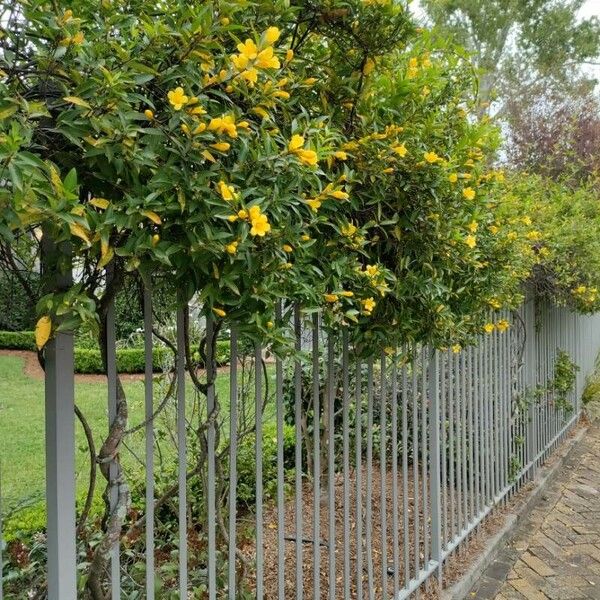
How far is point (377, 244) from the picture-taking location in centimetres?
232

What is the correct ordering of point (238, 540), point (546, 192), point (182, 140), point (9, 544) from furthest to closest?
point (546, 192)
point (238, 540)
point (9, 544)
point (182, 140)

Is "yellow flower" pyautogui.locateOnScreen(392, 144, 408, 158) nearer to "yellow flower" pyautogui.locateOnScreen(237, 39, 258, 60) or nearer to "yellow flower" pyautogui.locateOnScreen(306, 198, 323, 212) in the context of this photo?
"yellow flower" pyautogui.locateOnScreen(306, 198, 323, 212)

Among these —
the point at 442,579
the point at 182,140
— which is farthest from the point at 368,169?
the point at 442,579

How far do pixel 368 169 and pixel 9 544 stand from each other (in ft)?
7.34

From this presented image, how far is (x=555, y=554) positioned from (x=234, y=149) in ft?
13.5

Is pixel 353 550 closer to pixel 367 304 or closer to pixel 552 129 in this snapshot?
pixel 367 304

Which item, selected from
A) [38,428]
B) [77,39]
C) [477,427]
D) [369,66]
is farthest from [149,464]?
[38,428]

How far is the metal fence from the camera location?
63.8 inches

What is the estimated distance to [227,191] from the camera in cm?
130

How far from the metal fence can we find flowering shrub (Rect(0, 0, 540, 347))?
0.28m

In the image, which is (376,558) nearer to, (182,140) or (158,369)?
(158,369)

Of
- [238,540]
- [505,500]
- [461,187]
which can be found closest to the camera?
[461,187]

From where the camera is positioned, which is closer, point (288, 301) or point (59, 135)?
point (59, 135)

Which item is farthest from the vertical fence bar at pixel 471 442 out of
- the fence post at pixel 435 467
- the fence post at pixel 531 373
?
the fence post at pixel 531 373
